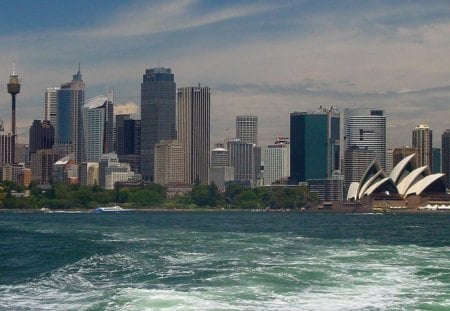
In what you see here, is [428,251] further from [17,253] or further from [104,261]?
[17,253]

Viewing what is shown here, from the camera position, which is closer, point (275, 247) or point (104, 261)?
point (104, 261)

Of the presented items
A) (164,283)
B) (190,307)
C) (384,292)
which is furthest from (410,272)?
(190,307)

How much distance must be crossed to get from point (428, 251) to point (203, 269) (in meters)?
17.7

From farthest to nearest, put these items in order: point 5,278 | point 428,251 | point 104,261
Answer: point 428,251, point 104,261, point 5,278

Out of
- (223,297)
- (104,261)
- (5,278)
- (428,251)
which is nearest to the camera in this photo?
(223,297)

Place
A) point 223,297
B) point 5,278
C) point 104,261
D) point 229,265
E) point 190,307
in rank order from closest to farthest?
1. point 190,307
2. point 223,297
3. point 5,278
4. point 229,265
5. point 104,261

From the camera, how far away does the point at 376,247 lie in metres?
60.9

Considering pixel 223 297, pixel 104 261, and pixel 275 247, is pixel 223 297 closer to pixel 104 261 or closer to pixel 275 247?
pixel 104 261

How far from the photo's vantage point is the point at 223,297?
35.1 meters

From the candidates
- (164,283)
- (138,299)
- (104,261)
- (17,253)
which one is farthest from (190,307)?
(17,253)

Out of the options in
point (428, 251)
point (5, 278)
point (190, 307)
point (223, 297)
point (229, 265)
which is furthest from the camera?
point (428, 251)

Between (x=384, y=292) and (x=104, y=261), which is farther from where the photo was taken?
(x=104, y=261)

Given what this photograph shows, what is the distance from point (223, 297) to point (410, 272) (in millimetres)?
11750

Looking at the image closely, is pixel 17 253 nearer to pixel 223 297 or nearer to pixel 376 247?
pixel 376 247
